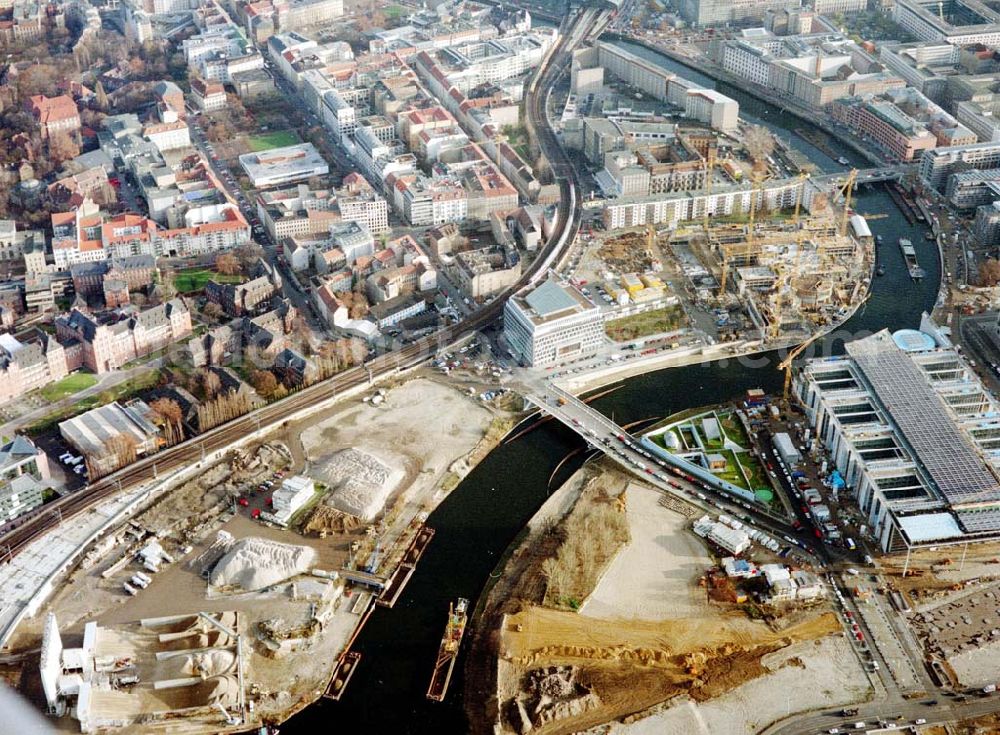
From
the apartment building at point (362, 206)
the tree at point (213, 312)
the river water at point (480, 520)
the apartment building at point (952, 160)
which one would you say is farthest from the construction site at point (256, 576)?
the apartment building at point (952, 160)

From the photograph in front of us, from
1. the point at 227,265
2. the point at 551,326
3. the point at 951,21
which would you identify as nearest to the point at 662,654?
the point at 551,326

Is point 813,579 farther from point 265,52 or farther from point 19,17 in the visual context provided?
point 19,17

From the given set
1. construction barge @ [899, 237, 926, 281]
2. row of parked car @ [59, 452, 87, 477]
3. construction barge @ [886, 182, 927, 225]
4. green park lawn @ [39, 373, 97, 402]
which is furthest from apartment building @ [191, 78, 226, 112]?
construction barge @ [899, 237, 926, 281]

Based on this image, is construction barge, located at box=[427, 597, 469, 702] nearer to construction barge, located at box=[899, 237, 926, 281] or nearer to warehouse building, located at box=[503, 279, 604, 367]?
warehouse building, located at box=[503, 279, 604, 367]

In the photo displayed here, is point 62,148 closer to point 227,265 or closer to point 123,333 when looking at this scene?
point 227,265

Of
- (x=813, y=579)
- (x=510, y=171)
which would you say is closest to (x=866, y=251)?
(x=510, y=171)

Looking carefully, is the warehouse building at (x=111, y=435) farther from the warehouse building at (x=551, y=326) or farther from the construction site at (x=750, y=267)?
the construction site at (x=750, y=267)
